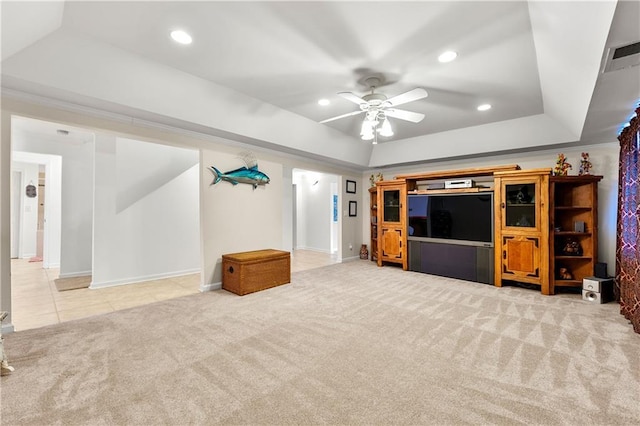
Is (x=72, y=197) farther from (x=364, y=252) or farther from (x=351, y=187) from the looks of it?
(x=364, y=252)

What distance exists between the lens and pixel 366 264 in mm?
6309

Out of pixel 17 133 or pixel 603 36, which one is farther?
pixel 17 133

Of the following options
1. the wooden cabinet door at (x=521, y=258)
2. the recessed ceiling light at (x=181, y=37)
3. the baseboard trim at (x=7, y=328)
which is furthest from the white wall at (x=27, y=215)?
the wooden cabinet door at (x=521, y=258)

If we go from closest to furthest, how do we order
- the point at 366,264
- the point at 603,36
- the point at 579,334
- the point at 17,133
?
1. the point at 603,36
2. the point at 579,334
3. the point at 17,133
4. the point at 366,264

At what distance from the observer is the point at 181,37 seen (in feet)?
8.09

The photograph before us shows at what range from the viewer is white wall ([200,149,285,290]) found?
4.25m

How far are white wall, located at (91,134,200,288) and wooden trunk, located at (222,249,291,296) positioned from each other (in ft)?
5.31

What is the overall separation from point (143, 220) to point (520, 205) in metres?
6.38

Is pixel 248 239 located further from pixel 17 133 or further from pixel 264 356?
pixel 17 133

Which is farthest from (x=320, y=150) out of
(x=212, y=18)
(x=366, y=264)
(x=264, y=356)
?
(x=264, y=356)

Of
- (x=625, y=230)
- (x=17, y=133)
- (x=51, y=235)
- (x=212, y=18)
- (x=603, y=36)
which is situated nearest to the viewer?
(x=603, y=36)

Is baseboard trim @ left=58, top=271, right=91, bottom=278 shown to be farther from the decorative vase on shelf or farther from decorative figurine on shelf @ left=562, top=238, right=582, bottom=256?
decorative figurine on shelf @ left=562, top=238, right=582, bottom=256

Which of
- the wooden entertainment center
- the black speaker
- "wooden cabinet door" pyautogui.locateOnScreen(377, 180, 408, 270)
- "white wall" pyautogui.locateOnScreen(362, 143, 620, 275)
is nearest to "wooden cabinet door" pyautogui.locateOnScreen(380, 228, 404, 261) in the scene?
"wooden cabinet door" pyautogui.locateOnScreen(377, 180, 408, 270)

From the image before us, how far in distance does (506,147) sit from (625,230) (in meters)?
1.97
